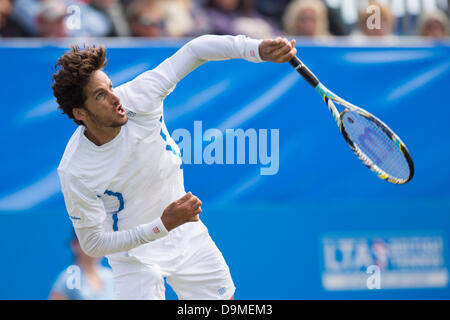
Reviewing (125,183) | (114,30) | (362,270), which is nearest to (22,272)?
(125,183)

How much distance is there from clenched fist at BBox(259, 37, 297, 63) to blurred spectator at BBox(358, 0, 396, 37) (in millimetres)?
2441

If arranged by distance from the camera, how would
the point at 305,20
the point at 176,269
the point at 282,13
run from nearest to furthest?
the point at 176,269 → the point at 305,20 → the point at 282,13

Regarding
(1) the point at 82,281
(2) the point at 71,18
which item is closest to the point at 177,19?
(2) the point at 71,18

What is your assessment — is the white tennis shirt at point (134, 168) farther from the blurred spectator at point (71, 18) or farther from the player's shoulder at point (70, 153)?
the blurred spectator at point (71, 18)

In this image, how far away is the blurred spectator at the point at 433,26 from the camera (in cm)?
618

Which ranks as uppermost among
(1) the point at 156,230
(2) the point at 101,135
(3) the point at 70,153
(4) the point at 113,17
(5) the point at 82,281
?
(4) the point at 113,17

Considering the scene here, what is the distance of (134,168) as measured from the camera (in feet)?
12.8

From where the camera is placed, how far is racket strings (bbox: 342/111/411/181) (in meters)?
4.18

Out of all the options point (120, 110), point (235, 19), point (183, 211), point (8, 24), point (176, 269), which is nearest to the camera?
point (183, 211)

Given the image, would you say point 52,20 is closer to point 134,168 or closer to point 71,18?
point 71,18

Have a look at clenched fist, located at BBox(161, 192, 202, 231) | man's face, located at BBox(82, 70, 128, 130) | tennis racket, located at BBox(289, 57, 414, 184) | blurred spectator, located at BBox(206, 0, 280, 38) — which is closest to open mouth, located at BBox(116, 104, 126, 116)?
man's face, located at BBox(82, 70, 128, 130)

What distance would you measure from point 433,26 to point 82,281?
140 inches

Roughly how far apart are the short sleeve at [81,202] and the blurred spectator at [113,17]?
2.19 metres
